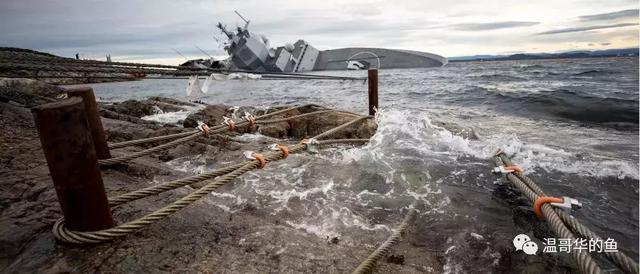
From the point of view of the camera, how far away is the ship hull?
5503 centimetres

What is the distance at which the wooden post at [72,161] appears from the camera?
1777 mm

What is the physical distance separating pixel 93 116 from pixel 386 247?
3225 millimetres

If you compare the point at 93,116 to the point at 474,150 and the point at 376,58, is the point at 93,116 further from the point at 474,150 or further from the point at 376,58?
the point at 376,58

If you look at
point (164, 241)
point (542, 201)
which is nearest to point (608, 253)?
point (542, 201)

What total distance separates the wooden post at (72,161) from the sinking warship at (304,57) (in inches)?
1712

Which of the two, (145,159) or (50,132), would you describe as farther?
(145,159)

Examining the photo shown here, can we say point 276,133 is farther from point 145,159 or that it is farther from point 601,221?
point 601,221

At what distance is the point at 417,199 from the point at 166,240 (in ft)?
9.30

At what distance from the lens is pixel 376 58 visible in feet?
184

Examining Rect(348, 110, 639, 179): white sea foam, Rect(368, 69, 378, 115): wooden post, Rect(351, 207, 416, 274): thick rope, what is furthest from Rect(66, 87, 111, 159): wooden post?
Rect(368, 69, 378, 115): wooden post

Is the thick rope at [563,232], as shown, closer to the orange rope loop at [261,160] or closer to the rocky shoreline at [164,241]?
the rocky shoreline at [164,241]

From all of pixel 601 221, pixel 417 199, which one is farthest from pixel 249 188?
pixel 601 221

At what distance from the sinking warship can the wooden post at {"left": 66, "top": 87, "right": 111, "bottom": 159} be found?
41.7m

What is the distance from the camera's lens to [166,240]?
234 cm
